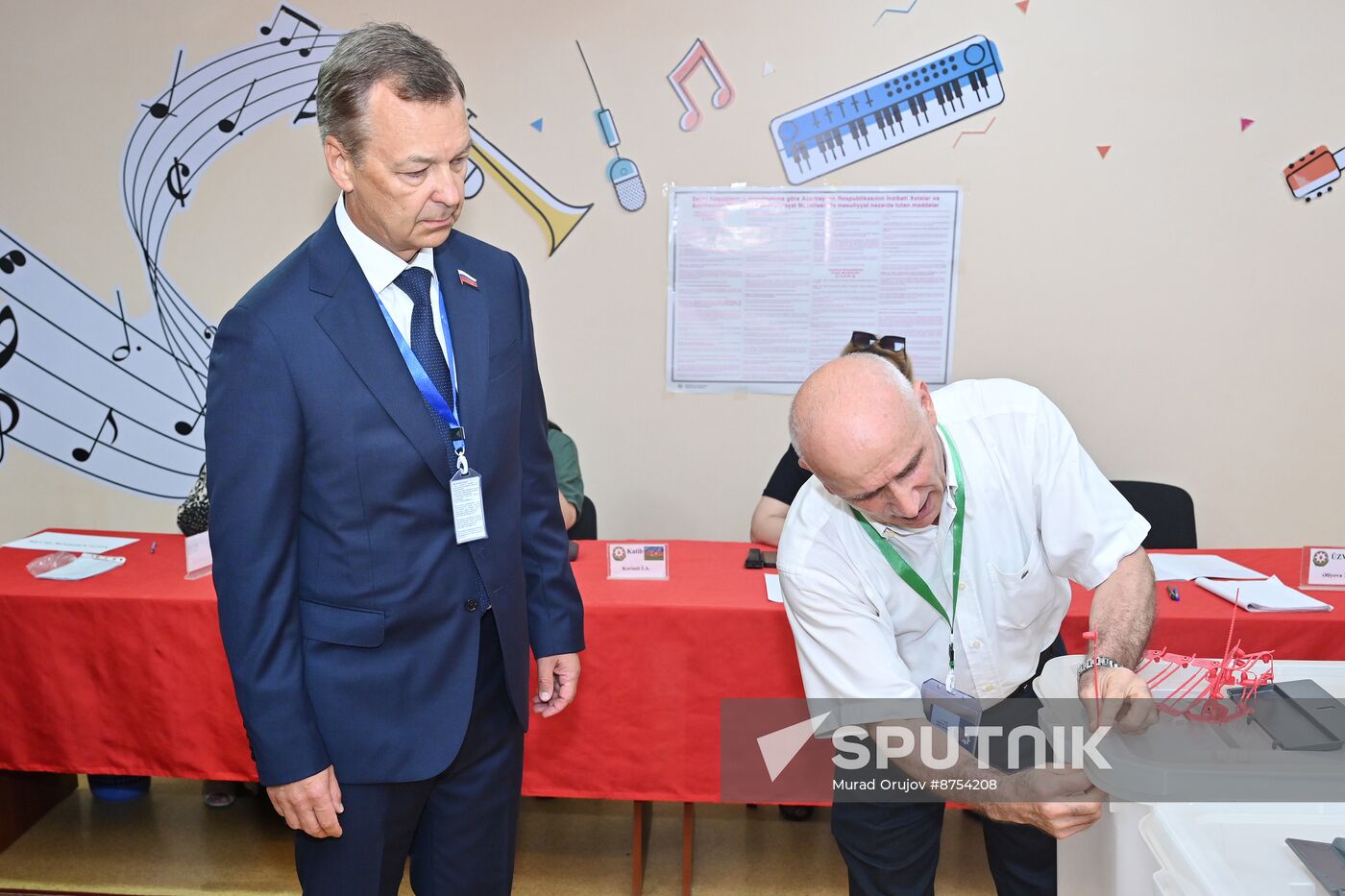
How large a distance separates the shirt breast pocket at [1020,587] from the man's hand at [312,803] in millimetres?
942

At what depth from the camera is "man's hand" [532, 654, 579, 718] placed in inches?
61.4

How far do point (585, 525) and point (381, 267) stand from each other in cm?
178

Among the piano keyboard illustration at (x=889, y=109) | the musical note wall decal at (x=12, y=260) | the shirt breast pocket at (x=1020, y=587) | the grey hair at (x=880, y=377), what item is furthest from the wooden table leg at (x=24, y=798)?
the piano keyboard illustration at (x=889, y=109)

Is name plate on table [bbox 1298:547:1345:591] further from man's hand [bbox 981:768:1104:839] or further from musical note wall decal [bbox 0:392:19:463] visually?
musical note wall decal [bbox 0:392:19:463]

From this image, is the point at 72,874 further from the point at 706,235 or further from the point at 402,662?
the point at 706,235

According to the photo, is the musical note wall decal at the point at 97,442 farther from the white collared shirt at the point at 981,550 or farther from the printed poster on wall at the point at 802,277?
the white collared shirt at the point at 981,550

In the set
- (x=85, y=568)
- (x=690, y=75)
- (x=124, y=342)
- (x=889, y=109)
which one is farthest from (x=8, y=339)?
(x=889, y=109)

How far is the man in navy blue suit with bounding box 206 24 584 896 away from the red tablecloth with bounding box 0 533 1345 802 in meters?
0.75

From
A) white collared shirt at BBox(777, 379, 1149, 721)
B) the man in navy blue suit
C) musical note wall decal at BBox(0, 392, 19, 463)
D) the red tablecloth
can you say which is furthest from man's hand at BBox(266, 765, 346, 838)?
musical note wall decal at BBox(0, 392, 19, 463)

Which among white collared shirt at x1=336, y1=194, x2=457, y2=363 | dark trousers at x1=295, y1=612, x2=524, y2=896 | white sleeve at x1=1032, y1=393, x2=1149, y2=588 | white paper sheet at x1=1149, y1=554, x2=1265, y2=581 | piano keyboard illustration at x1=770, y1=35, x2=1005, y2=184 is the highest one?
piano keyboard illustration at x1=770, y1=35, x2=1005, y2=184

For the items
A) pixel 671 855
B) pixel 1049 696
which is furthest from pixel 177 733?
pixel 1049 696

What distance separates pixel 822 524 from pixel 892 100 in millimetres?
2246

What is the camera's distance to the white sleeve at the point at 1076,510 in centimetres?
143

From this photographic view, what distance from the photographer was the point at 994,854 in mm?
1589
